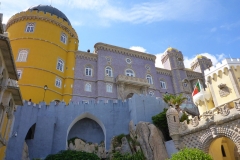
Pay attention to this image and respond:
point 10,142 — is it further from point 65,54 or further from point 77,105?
point 65,54

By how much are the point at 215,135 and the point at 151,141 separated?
5261 millimetres

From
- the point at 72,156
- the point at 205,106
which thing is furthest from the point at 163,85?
the point at 72,156

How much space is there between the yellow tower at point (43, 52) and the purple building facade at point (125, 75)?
180 cm

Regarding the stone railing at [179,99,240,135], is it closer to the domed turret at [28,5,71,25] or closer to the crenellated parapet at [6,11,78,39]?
the crenellated parapet at [6,11,78,39]

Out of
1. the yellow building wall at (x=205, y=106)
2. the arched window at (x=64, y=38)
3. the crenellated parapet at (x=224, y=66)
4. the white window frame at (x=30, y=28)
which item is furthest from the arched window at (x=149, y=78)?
the white window frame at (x=30, y=28)

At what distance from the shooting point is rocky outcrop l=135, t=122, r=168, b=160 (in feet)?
61.9

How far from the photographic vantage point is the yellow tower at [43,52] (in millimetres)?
29203

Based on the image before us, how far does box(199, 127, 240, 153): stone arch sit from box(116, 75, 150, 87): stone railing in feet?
58.0

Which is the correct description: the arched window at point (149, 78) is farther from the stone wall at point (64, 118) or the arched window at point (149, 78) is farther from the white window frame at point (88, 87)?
the stone wall at point (64, 118)

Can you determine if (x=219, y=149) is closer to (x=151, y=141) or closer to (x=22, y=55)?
(x=151, y=141)

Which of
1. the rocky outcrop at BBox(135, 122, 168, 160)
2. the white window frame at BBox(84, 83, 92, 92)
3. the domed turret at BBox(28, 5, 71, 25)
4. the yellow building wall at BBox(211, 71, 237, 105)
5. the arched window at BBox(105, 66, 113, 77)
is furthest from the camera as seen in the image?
the domed turret at BBox(28, 5, 71, 25)

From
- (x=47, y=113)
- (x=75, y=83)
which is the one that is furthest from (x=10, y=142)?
(x=75, y=83)

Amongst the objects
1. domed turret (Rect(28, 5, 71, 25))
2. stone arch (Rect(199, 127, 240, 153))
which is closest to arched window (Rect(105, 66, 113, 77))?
domed turret (Rect(28, 5, 71, 25))

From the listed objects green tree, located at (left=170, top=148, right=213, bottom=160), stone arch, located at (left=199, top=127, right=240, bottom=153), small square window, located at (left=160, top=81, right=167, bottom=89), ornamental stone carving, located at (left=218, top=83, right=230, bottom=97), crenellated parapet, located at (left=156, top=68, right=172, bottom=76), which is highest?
crenellated parapet, located at (left=156, top=68, right=172, bottom=76)
